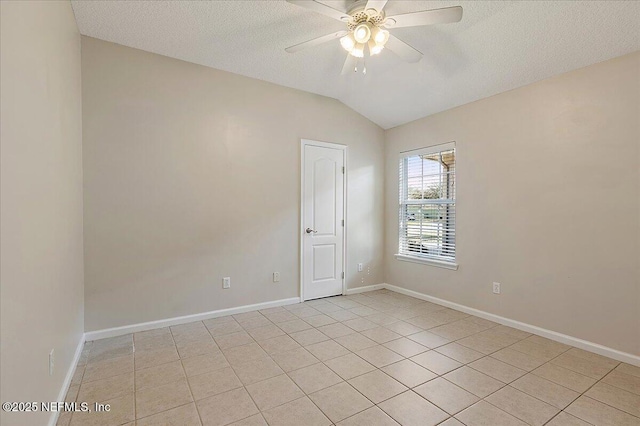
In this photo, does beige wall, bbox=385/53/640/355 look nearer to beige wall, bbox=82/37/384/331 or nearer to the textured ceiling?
the textured ceiling

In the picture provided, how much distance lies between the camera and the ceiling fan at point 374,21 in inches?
76.4

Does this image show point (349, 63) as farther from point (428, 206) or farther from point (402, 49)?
point (428, 206)

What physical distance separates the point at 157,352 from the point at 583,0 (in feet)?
14.3

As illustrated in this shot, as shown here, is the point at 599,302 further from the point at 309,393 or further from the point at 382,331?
the point at 309,393

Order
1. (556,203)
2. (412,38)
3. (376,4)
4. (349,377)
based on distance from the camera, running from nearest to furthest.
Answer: (376,4) < (349,377) < (412,38) < (556,203)

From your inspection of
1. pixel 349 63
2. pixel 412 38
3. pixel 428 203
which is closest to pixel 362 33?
pixel 349 63

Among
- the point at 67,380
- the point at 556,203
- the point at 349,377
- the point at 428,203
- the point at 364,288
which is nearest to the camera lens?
the point at 67,380

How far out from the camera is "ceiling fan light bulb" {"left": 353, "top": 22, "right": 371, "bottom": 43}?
2.15 m

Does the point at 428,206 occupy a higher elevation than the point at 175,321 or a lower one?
higher

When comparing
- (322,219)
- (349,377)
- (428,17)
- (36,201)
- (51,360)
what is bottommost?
(349,377)

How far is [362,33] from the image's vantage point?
217 centimetres

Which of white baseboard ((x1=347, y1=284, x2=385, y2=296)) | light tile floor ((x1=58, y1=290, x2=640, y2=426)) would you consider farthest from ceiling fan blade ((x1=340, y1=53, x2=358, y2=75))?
white baseboard ((x1=347, y1=284, x2=385, y2=296))

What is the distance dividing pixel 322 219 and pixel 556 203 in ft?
8.72

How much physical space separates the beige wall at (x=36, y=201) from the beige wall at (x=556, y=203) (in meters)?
3.93
